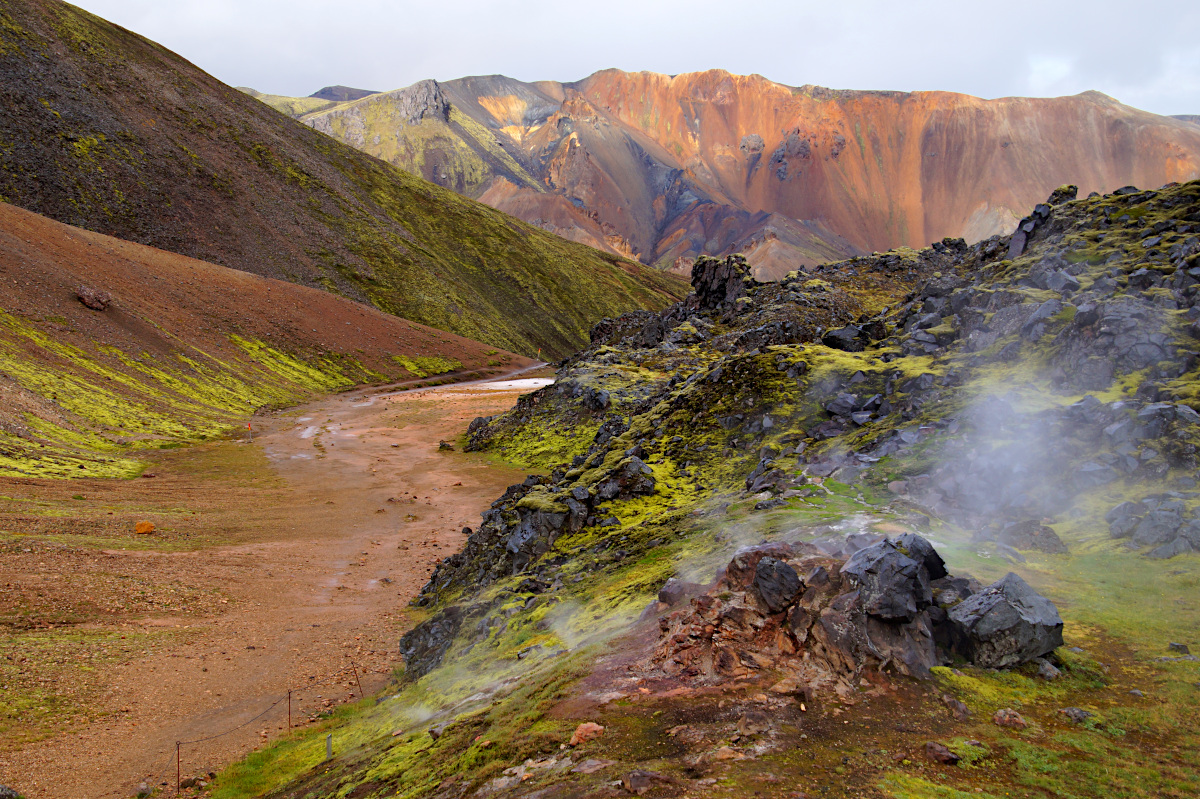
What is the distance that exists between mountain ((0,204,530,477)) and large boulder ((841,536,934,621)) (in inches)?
1320

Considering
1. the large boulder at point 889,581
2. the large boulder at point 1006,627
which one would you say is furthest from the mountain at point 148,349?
the large boulder at point 1006,627

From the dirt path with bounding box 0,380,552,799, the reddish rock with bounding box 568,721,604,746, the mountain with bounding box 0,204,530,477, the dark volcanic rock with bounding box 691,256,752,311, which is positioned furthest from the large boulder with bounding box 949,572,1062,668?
the dark volcanic rock with bounding box 691,256,752,311

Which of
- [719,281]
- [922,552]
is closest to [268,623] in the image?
[922,552]

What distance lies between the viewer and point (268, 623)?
18906mm

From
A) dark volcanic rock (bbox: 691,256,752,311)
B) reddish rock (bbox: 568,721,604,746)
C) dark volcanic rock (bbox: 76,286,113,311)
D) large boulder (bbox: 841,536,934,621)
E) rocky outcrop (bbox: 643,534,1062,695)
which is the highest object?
dark volcanic rock (bbox: 691,256,752,311)

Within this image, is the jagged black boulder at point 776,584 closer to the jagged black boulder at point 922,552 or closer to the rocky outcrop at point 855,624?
the rocky outcrop at point 855,624

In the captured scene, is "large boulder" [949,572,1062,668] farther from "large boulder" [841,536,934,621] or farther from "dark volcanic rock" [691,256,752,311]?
"dark volcanic rock" [691,256,752,311]

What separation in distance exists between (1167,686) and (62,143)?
12579 cm

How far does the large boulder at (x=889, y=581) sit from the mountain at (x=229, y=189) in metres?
104

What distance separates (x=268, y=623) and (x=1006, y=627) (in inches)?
740

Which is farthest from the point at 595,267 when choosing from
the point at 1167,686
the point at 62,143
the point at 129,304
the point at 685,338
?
the point at 1167,686

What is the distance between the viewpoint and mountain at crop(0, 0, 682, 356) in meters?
91.2

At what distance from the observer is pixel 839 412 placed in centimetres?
1850

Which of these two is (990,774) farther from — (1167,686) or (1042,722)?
(1167,686)
